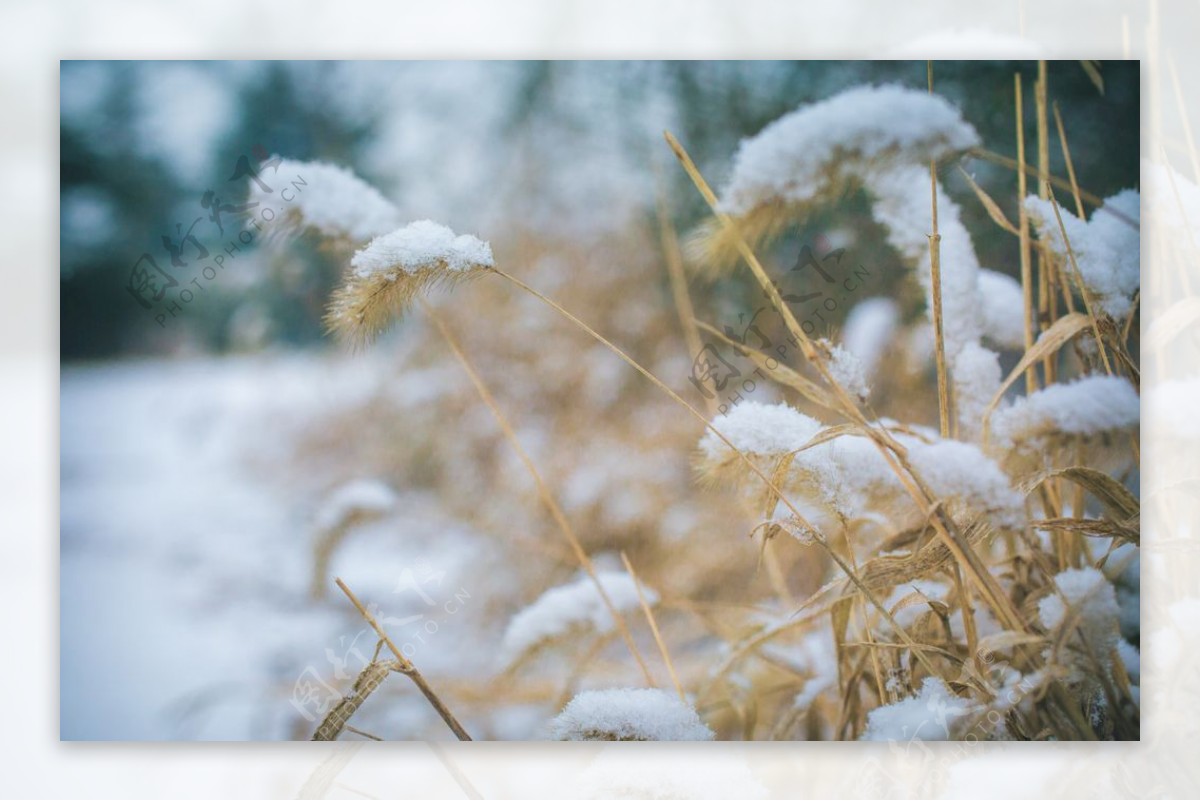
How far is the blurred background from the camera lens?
153 centimetres

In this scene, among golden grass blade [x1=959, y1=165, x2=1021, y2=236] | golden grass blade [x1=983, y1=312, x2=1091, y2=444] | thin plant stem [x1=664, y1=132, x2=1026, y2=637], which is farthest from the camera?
golden grass blade [x1=959, y1=165, x2=1021, y2=236]

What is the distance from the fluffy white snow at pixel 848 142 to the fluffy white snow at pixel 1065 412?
0.35m

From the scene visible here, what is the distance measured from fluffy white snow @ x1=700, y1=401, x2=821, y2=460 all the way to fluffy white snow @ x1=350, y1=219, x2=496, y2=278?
388 mm

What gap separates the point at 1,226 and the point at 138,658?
651 mm

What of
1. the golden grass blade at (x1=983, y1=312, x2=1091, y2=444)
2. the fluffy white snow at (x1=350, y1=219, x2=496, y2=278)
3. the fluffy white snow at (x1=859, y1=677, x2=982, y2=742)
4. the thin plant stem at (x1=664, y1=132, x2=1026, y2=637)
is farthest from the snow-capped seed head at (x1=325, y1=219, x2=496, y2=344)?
the fluffy white snow at (x1=859, y1=677, x2=982, y2=742)

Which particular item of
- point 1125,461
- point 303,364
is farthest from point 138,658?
point 1125,461

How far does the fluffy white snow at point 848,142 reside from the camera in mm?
1473

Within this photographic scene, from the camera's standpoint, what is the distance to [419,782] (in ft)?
5.20

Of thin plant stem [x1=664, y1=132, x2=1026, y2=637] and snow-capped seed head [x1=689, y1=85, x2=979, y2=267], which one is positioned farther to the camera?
snow-capped seed head [x1=689, y1=85, x2=979, y2=267]

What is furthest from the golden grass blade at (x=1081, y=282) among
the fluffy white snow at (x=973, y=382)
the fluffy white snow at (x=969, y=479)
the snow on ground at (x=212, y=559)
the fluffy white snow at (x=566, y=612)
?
the snow on ground at (x=212, y=559)

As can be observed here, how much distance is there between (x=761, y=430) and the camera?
1447mm

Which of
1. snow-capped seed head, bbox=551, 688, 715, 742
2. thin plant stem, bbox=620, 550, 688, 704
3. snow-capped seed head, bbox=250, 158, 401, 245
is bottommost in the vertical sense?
snow-capped seed head, bbox=551, 688, 715, 742

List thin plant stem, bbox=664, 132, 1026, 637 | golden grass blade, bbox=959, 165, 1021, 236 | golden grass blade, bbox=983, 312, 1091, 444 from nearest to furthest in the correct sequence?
thin plant stem, bbox=664, 132, 1026, 637, golden grass blade, bbox=983, 312, 1091, 444, golden grass blade, bbox=959, 165, 1021, 236

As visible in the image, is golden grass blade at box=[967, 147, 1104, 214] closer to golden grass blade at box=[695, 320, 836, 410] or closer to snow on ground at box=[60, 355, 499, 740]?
golden grass blade at box=[695, 320, 836, 410]
